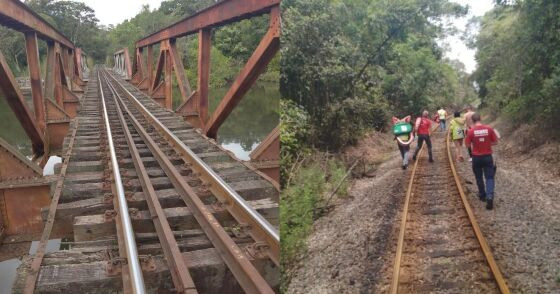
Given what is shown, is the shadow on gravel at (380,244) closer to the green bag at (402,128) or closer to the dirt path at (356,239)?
the dirt path at (356,239)

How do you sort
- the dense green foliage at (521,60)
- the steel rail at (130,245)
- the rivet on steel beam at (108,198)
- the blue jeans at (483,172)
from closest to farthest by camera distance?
the dense green foliage at (521,60) < the blue jeans at (483,172) < the steel rail at (130,245) < the rivet on steel beam at (108,198)

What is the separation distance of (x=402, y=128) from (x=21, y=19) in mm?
8865

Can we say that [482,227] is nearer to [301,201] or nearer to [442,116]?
[442,116]

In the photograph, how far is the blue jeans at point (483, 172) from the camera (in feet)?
8.45

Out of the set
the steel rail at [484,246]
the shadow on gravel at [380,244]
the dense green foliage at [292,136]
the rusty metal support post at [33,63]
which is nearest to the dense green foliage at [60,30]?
the rusty metal support post at [33,63]

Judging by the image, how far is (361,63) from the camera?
3.00 m

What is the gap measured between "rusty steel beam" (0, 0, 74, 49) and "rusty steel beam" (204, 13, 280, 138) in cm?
396

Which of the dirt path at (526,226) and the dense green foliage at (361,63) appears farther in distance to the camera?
the dense green foliage at (361,63)

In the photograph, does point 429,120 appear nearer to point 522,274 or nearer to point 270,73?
point 522,274

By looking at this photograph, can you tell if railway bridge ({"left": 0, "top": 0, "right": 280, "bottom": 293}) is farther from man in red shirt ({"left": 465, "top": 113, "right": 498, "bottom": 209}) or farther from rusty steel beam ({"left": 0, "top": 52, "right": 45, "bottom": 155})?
man in red shirt ({"left": 465, "top": 113, "right": 498, "bottom": 209})

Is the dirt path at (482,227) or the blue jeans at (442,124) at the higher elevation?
the blue jeans at (442,124)

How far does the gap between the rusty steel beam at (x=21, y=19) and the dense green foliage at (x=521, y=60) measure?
794 cm

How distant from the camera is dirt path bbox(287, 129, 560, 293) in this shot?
6.69ft

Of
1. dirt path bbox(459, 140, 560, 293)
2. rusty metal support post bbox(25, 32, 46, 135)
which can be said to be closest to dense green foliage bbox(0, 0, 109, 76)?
rusty metal support post bbox(25, 32, 46, 135)
